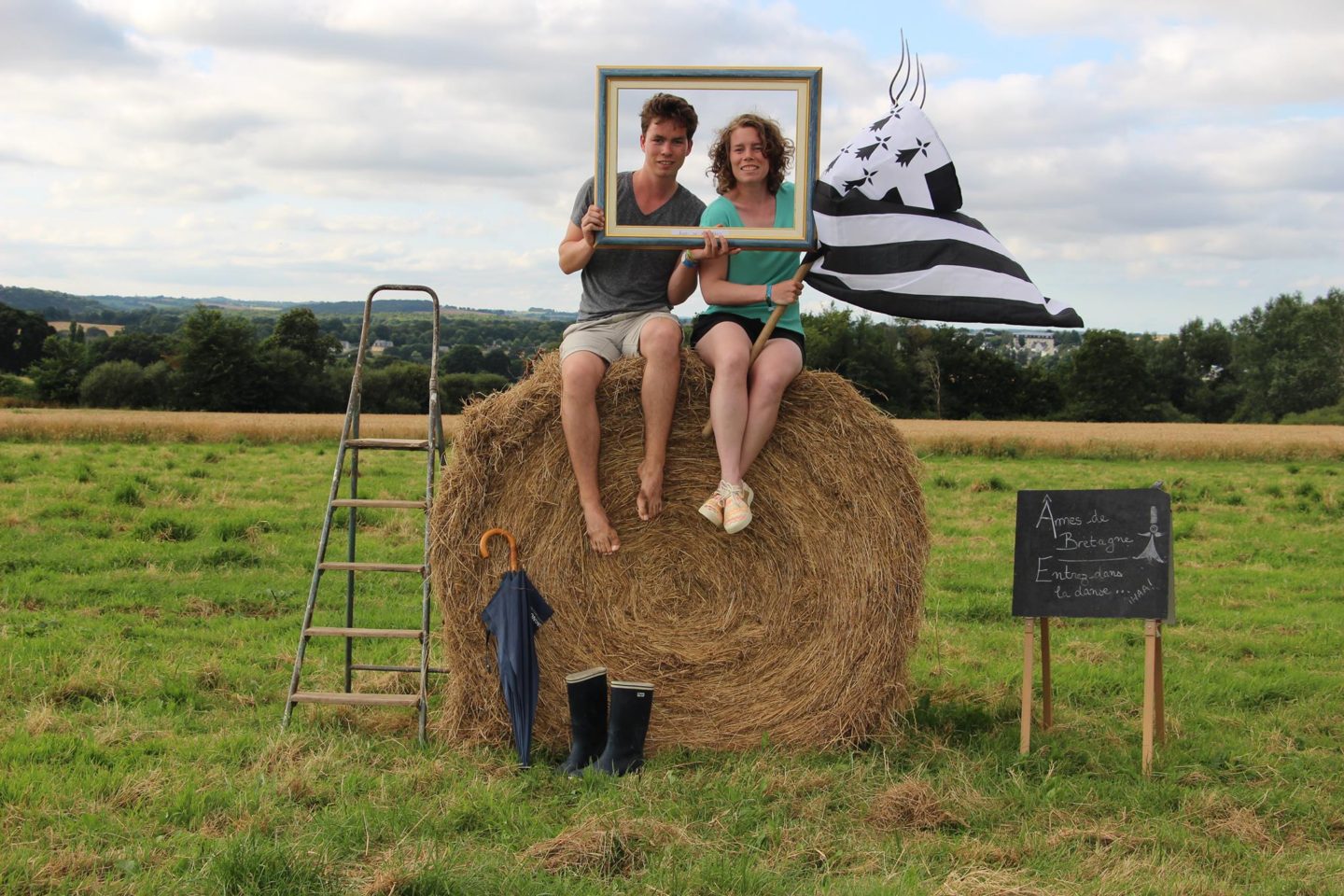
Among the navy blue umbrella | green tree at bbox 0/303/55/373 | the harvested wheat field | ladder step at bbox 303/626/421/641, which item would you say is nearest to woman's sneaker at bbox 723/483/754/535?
the navy blue umbrella

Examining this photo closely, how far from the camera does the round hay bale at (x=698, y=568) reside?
220 inches

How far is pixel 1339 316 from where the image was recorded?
212ft

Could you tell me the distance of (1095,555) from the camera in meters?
5.69

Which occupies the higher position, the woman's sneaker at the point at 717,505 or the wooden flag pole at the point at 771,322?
the wooden flag pole at the point at 771,322

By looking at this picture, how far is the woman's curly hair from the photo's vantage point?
213 inches

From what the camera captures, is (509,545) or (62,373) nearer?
(509,545)

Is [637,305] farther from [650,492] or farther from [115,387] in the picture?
[115,387]

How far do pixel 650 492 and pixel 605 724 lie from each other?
1.09 metres

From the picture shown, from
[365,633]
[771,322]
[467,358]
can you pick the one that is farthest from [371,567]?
[467,358]

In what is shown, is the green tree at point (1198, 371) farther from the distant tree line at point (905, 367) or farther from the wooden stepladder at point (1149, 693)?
the wooden stepladder at point (1149, 693)

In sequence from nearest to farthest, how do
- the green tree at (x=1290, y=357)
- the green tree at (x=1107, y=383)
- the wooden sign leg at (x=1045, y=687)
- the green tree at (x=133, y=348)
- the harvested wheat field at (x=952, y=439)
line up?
1. the wooden sign leg at (x=1045, y=687)
2. the harvested wheat field at (x=952, y=439)
3. the green tree at (x=1107, y=383)
4. the green tree at (x=133, y=348)
5. the green tree at (x=1290, y=357)

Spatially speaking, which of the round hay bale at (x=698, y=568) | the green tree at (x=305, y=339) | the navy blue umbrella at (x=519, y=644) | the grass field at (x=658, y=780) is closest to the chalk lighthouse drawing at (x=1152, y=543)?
the grass field at (x=658, y=780)

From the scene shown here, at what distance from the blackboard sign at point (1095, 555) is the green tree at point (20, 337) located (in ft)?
221

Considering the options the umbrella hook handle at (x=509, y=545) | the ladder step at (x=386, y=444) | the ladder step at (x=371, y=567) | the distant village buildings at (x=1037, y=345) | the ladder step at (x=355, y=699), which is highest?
the distant village buildings at (x=1037, y=345)
